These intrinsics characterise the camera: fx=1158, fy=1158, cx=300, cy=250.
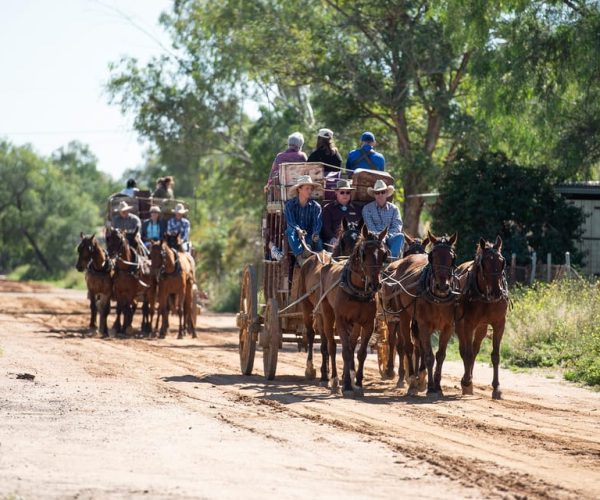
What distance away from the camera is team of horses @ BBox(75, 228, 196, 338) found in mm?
25141

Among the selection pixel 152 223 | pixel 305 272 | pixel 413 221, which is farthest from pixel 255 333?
pixel 413 221

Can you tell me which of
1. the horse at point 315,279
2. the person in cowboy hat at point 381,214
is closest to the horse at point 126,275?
the horse at point 315,279

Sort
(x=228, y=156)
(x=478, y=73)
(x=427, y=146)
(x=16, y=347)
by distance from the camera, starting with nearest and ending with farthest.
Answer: (x=16, y=347) → (x=478, y=73) → (x=427, y=146) → (x=228, y=156)

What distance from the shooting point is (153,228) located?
27.6 metres

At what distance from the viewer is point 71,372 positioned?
16.3 meters

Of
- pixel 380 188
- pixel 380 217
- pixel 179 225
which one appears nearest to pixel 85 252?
pixel 179 225

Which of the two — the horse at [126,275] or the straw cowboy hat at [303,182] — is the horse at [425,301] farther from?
the horse at [126,275]

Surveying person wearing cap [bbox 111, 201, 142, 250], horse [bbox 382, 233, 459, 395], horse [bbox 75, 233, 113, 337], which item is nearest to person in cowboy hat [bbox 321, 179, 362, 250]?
horse [bbox 382, 233, 459, 395]

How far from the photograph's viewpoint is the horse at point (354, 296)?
1370 cm

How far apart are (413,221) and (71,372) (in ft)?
60.6

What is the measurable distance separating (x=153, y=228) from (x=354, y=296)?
46.7 ft

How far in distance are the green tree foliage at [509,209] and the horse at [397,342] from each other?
10.9 meters

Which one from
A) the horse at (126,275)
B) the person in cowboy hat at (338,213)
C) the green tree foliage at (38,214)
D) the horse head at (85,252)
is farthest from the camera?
the green tree foliage at (38,214)

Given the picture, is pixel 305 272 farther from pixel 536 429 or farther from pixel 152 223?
pixel 152 223
